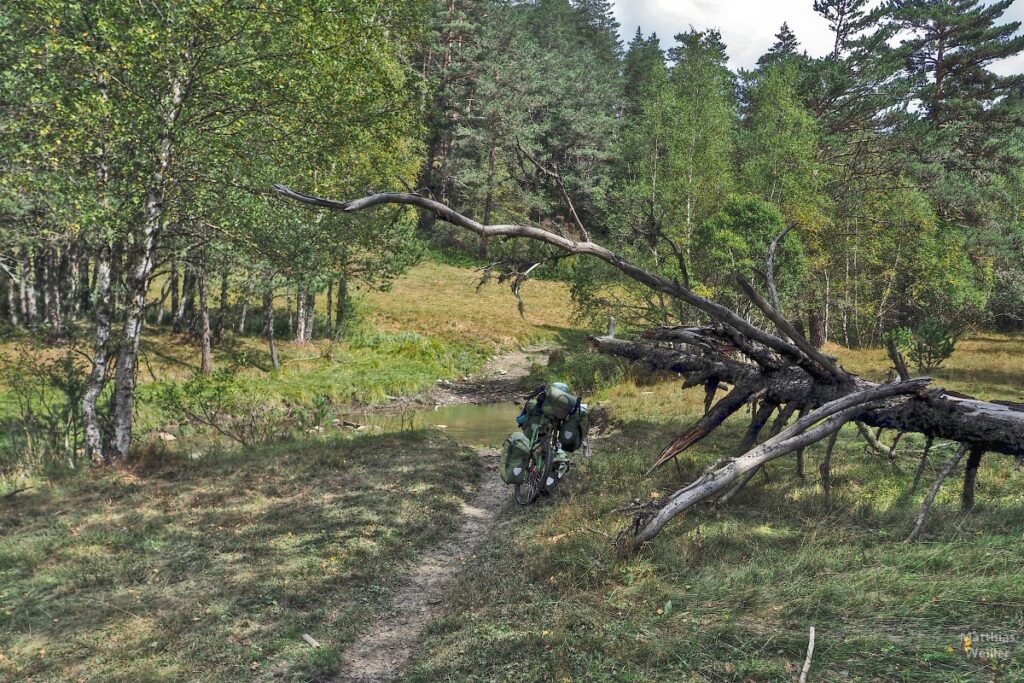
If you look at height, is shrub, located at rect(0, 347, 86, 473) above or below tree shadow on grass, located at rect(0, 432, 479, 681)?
above

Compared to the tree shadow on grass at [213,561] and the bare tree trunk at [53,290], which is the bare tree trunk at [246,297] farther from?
the tree shadow on grass at [213,561]

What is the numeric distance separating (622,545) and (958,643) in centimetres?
302

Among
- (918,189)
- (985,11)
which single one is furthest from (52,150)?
(985,11)

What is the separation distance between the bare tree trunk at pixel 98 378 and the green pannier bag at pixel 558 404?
8825mm

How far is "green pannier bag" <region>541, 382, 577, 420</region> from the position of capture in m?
10.1

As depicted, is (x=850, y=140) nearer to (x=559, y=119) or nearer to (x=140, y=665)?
(x=559, y=119)

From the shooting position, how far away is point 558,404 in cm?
1008

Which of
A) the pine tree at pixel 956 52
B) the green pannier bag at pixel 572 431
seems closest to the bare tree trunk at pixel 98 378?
the green pannier bag at pixel 572 431

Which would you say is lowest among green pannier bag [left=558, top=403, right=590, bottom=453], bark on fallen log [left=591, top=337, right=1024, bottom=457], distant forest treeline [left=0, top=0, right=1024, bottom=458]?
green pannier bag [left=558, top=403, right=590, bottom=453]

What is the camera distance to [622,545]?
6.41m

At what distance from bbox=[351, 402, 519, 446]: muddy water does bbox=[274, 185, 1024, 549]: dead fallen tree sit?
9.74 metres

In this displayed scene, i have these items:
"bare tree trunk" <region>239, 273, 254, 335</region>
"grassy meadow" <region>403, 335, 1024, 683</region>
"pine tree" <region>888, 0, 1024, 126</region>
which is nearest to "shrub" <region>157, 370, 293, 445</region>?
"bare tree trunk" <region>239, 273, 254, 335</region>

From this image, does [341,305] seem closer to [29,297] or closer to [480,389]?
[480,389]

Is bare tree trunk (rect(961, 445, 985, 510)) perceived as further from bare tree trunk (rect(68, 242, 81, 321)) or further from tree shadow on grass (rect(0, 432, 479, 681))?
bare tree trunk (rect(68, 242, 81, 321))
